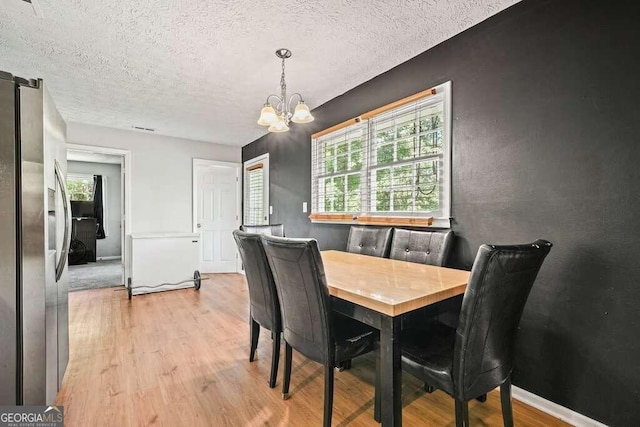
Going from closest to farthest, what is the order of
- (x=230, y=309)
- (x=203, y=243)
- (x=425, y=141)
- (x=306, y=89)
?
(x=425, y=141) < (x=306, y=89) < (x=230, y=309) < (x=203, y=243)

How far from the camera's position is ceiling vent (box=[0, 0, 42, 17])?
1.86 m

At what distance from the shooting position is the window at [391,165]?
2.32 meters

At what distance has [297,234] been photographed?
13.3ft

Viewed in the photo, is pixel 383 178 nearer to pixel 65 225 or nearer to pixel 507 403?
pixel 507 403

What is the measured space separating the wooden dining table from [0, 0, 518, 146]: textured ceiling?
5.49 ft

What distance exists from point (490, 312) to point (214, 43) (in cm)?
251

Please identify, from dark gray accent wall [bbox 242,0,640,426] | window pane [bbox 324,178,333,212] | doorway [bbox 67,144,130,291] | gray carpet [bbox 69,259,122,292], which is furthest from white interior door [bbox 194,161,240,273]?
dark gray accent wall [bbox 242,0,640,426]

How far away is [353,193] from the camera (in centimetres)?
312

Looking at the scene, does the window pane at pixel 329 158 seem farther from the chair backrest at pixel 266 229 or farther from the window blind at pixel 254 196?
the window blind at pixel 254 196

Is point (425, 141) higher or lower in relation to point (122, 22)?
lower

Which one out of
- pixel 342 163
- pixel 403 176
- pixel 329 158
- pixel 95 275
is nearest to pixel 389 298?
pixel 403 176

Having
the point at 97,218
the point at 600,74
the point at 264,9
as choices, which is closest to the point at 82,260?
the point at 97,218

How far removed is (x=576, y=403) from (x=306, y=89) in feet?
10.4

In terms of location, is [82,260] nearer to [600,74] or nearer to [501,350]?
[501,350]
